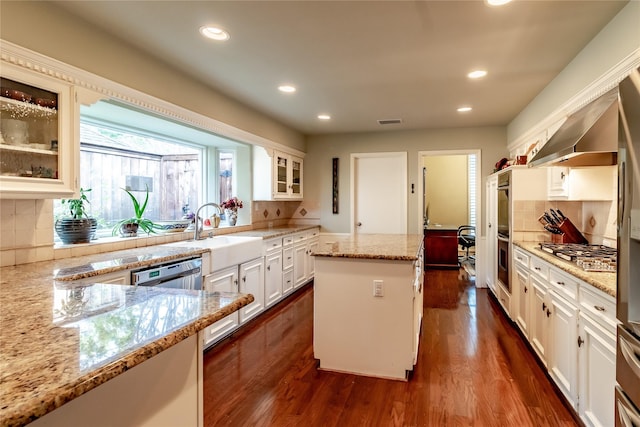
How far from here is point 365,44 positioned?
2.62 m

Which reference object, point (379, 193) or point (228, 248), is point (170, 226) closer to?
point (228, 248)

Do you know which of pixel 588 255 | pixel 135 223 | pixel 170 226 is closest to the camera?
pixel 588 255

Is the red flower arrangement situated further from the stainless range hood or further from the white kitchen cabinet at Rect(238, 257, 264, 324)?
the stainless range hood

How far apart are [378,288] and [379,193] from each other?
11.5ft

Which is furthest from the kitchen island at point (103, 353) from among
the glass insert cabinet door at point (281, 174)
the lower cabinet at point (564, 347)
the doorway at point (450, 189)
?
the doorway at point (450, 189)

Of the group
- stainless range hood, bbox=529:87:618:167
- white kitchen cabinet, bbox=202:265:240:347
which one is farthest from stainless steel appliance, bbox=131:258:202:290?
stainless range hood, bbox=529:87:618:167

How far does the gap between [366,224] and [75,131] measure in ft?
15.0

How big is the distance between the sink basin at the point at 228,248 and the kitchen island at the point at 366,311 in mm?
929

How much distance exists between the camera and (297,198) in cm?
577

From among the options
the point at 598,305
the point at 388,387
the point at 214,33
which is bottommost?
the point at 388,387

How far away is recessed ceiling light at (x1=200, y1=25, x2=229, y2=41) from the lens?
7.77 feet

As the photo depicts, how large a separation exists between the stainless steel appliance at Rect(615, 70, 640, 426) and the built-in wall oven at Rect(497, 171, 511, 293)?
7.99 feet

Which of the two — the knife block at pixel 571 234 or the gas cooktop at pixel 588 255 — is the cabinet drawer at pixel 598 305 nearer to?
the gas cooktop at pixel 588 255

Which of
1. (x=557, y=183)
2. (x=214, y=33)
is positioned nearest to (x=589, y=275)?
(x=557, y=183)
